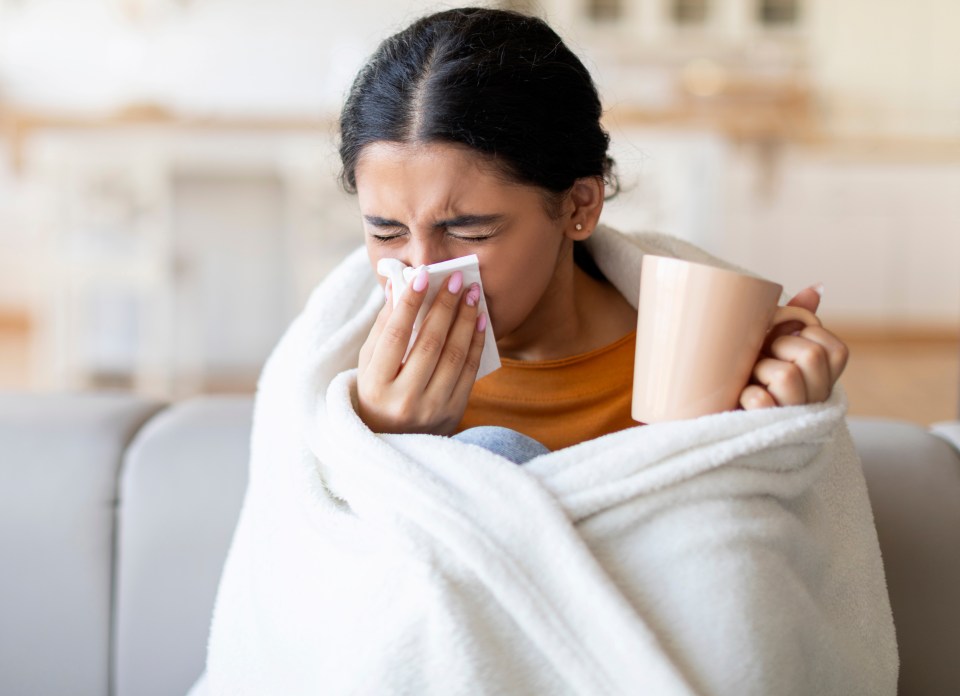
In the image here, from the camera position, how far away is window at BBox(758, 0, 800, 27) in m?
6.14

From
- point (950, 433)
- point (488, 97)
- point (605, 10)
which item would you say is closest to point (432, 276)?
point (488, 97)

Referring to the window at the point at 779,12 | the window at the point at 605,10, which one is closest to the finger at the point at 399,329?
the window at the point at 605,10

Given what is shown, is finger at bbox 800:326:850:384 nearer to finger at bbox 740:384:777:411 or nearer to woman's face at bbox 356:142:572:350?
finger at bbox 740:384:777:411

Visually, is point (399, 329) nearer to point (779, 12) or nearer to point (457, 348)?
point (457, 348)

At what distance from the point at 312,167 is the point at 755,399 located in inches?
127

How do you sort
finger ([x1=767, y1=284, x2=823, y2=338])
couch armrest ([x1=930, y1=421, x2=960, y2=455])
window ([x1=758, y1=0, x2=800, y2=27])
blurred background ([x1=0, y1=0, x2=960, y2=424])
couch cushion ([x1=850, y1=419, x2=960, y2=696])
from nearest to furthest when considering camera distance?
1. finger ([x1=767, y1=284, x2=823, y2=338])
2. couch cushion ([x1=850, y1=419, x2=960, y2=696])
3. couch armrest ([x1=930, y1=421, x2=960, y2=455])
4. blurred background ([x1=0, y1=0, x2=960, y2=424])
5. window ([x1=758, y1=0, x2=800, y2=27])

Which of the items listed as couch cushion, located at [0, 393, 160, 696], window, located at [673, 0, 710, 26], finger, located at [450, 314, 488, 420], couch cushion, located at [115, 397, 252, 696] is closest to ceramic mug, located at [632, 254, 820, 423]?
finger, located at [450, 314, 488, 420]

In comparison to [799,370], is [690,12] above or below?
above

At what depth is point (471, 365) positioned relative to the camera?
0.92 metres

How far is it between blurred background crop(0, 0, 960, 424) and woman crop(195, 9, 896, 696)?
2634 mm

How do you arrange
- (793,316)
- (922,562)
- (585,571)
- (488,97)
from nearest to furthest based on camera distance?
(585,571), (793,316), (488,97), (922,562)

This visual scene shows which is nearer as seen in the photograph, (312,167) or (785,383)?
(785,383)

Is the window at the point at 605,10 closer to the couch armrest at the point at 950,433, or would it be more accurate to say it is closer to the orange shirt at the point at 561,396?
the couch armrest at the point at 950,433

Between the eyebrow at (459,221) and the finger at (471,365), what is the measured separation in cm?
9
